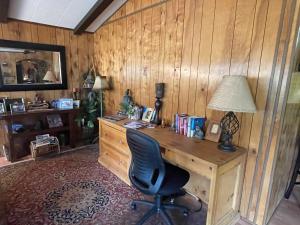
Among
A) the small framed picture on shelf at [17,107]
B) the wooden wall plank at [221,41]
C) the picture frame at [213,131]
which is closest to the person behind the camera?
the wooden wall plank at [221,41]

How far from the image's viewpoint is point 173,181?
1.68 metres

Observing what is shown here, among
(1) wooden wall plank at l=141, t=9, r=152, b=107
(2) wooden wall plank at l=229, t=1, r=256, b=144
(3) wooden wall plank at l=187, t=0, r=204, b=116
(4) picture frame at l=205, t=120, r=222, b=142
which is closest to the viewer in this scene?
(2) wooden wall plank at l=229, t=1, r=256, b=144

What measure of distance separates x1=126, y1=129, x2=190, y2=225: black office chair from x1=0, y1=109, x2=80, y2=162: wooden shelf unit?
2.16 m

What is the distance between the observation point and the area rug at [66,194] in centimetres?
186

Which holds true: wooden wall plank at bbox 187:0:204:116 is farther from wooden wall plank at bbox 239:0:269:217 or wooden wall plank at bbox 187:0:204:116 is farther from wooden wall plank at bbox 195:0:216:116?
wooden wall plank at bbox 239:0:269:217

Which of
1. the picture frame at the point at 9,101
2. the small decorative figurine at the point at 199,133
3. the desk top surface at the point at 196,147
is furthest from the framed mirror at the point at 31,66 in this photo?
the small decorative figurine at the point at 199,133

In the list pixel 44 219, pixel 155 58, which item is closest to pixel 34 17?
pixel 155 58

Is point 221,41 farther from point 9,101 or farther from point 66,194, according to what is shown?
point 9,101

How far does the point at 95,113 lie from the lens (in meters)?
3.77

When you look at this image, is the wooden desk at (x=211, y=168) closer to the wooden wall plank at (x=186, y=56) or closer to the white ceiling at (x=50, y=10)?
the wooden wall plank at (x=186, y=56)

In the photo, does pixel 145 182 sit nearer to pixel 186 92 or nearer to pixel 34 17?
pixel 186 92

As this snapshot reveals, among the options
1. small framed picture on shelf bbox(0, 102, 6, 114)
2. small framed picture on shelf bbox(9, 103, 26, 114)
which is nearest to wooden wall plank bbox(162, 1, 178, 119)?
small framed picture on shelf bbox(9, 103, 26, 114)

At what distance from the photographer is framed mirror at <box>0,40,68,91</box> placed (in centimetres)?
304

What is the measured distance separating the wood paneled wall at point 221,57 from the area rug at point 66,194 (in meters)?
0.93
